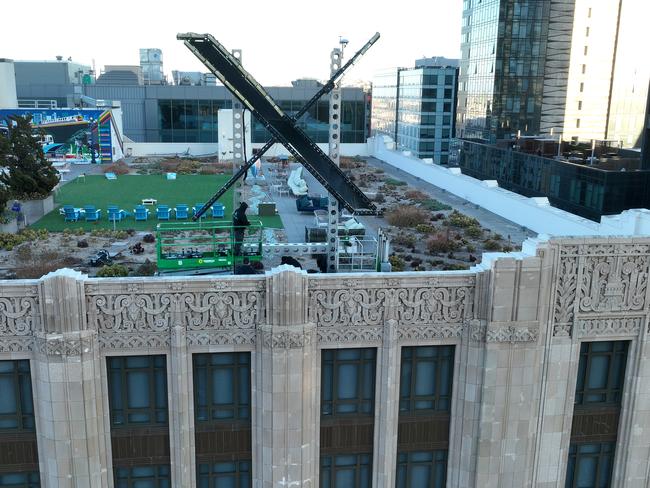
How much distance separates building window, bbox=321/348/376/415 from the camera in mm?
16000

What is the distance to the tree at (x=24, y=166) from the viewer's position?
3428cm

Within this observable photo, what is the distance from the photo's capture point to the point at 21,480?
15.6 m

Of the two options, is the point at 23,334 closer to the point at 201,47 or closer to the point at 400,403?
the point at 400,403

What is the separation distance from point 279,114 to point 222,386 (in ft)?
34.0

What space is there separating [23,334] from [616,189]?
40.9 metres

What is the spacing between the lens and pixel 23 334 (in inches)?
572

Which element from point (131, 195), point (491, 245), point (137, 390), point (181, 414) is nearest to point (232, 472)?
point (181, 414)

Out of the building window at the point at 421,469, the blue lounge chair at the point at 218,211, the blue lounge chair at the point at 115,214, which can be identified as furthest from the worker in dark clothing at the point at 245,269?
the blue lounge chair at the point at 218,211

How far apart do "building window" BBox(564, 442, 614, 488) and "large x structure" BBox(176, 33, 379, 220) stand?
1062 centimetres

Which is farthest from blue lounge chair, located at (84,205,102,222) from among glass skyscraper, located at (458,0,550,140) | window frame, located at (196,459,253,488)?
glass skyscraper, located at (458,0,550,140)

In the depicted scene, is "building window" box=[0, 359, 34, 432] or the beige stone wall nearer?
the beige stone wall

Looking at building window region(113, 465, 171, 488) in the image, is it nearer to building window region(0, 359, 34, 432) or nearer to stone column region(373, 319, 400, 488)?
building window region(0, 359, 34, 432)

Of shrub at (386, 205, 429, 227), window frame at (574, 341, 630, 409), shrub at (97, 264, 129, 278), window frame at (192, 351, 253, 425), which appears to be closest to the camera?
window frame at (192, 351, 253, 425)

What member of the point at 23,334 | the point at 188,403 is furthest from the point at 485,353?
the point at 23,334
